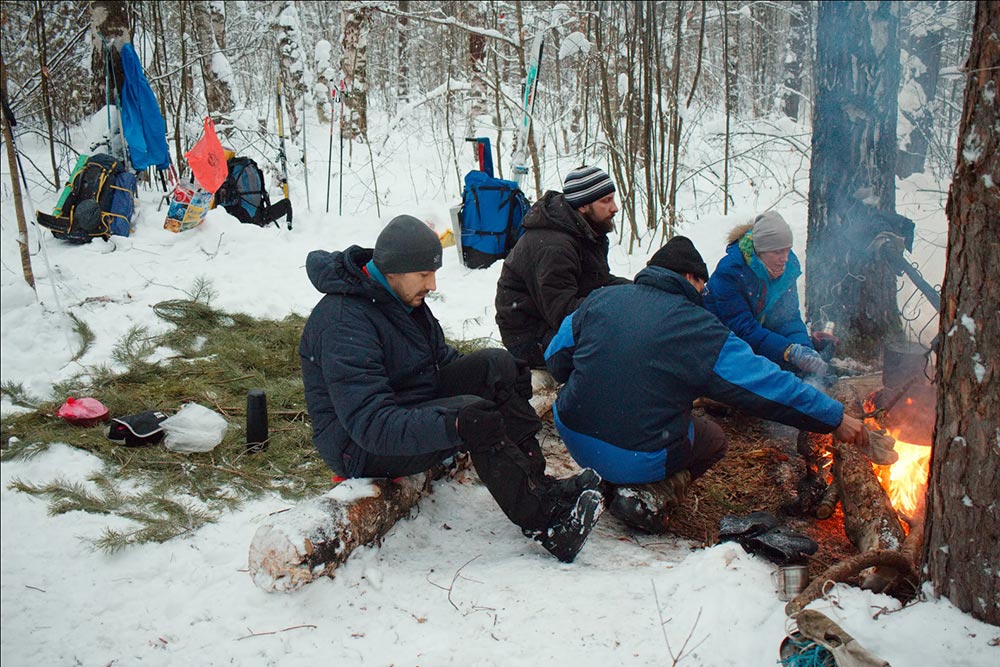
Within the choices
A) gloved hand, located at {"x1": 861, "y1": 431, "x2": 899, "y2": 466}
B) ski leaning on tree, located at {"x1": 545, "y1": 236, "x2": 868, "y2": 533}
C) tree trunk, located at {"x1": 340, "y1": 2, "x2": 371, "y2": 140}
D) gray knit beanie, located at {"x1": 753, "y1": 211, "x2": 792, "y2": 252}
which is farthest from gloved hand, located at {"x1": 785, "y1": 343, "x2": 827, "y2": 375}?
tree trunk, located at {"x1": 340, "y1": 2, "x2": 371, "y2": 140}

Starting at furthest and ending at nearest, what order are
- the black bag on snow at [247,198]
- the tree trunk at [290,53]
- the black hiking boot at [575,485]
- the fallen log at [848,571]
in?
the tree trunk at [290,53] < the black bag on snow at [247,198] < the black hiking boot at [575,485] < the fallen log at [848,571]

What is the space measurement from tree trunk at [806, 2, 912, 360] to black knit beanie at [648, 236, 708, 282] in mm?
2539

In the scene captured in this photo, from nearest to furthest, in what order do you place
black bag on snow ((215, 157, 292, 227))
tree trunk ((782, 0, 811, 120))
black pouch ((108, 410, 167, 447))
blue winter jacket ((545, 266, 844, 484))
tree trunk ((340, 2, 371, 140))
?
blue winter jacket ((545, 266, 844, 484)) < black pouch ((108, 410, 167, 447)) < black bag on snow ((215, 157, 292, 227)) < tree trunk ((340, 2, 371, 140)) < tree trunk ((782, 0, 811, 120))

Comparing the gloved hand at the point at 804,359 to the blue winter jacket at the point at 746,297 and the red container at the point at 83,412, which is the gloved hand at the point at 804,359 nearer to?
the blue winter jacket at the point at 746,297

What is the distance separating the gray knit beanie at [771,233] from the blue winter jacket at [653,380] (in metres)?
1.38

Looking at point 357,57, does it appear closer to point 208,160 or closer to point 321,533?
point 208,160

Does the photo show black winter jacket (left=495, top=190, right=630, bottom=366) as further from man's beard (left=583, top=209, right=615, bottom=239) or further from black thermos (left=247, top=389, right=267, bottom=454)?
black thermos (left=247, top=389, right=267, bottom=454)

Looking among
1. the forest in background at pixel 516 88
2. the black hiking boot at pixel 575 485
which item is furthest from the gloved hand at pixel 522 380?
the forest in background at pixel 516 88

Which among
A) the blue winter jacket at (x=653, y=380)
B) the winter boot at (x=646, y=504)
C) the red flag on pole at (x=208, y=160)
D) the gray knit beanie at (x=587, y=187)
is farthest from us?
the red flag on pole at (x=208, y=160)

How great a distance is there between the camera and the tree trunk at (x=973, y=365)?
1.86 meters

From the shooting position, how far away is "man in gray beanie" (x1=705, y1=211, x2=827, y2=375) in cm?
417

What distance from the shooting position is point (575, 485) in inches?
121

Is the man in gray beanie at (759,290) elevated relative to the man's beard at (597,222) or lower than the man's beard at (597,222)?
lower

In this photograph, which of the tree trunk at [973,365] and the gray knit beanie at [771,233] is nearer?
the tree trunk at [973,365]
